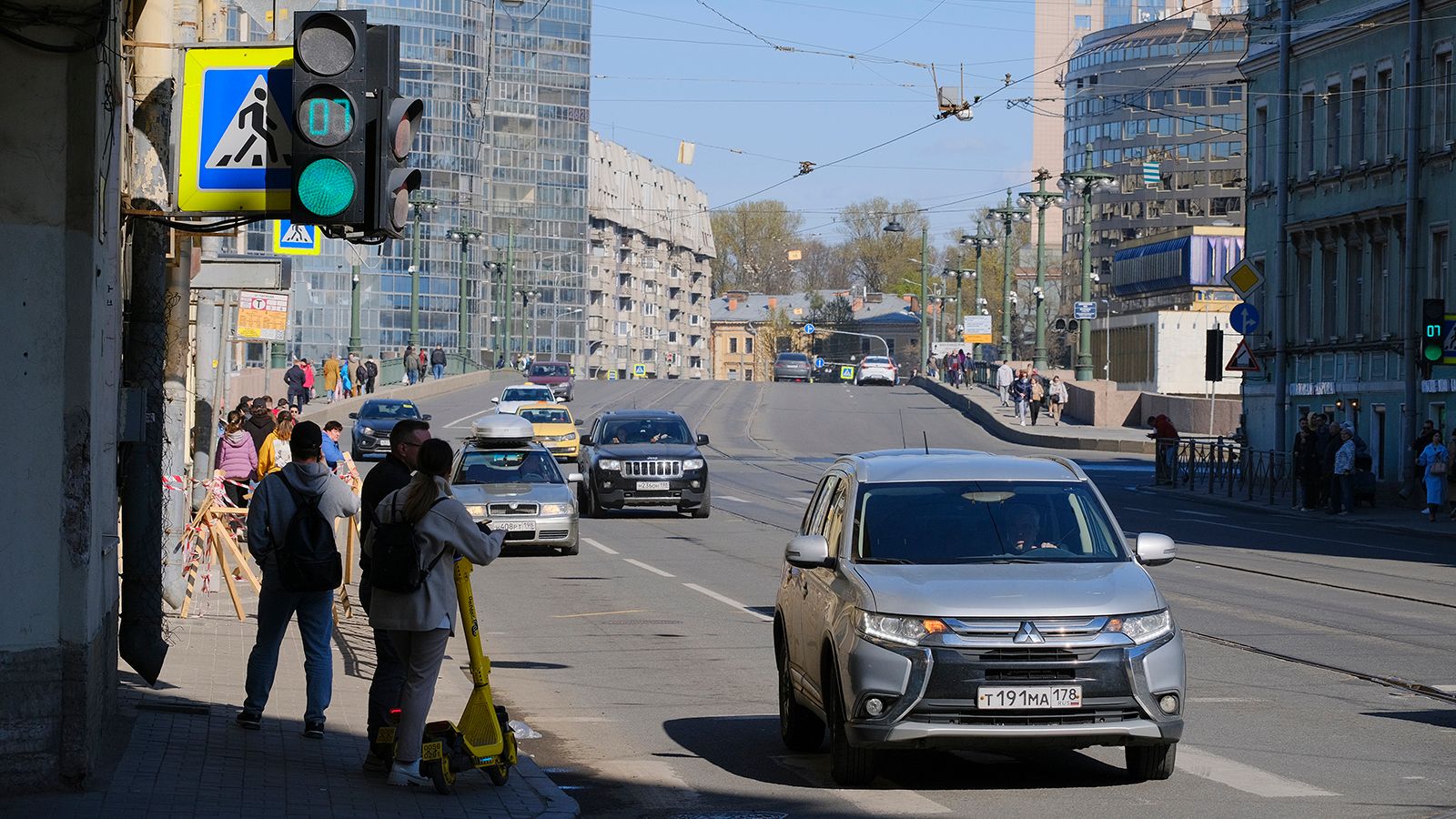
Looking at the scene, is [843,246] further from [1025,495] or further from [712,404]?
[1025,495]

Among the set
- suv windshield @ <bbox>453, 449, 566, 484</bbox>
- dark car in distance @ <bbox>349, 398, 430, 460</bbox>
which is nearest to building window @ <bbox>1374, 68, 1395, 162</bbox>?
dark car in distance @ <bbox>349, 398, 430, 460</bbox>

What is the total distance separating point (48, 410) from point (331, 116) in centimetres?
183

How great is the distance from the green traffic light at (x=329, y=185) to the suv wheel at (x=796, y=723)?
3.50 m

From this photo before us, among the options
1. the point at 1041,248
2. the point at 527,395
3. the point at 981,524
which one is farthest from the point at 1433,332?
the point at 1041,248

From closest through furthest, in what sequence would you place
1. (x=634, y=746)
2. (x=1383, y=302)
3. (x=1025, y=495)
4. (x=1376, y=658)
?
(x=1025, y=495), (x=634, y=746), (x=1376, y=658), (x=1383, y=302)

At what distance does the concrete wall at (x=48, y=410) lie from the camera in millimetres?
7922

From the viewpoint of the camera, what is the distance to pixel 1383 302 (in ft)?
149

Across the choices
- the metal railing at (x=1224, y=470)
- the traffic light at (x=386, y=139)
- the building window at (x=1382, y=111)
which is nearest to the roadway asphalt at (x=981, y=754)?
the traffic light at (x=386, y=139)

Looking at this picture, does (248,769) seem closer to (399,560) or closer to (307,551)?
(399,560)

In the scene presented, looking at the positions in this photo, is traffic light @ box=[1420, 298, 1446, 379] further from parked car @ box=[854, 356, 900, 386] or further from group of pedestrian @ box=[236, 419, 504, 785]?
parked car @ box=[854, 356, 900, 386]

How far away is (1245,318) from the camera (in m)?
41.9

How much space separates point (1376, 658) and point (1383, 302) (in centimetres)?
3333

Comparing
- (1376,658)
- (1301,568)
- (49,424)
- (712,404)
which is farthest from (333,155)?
(712,404)

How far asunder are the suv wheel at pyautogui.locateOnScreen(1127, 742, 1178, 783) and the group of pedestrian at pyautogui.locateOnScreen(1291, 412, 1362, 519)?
29220 millimetres
